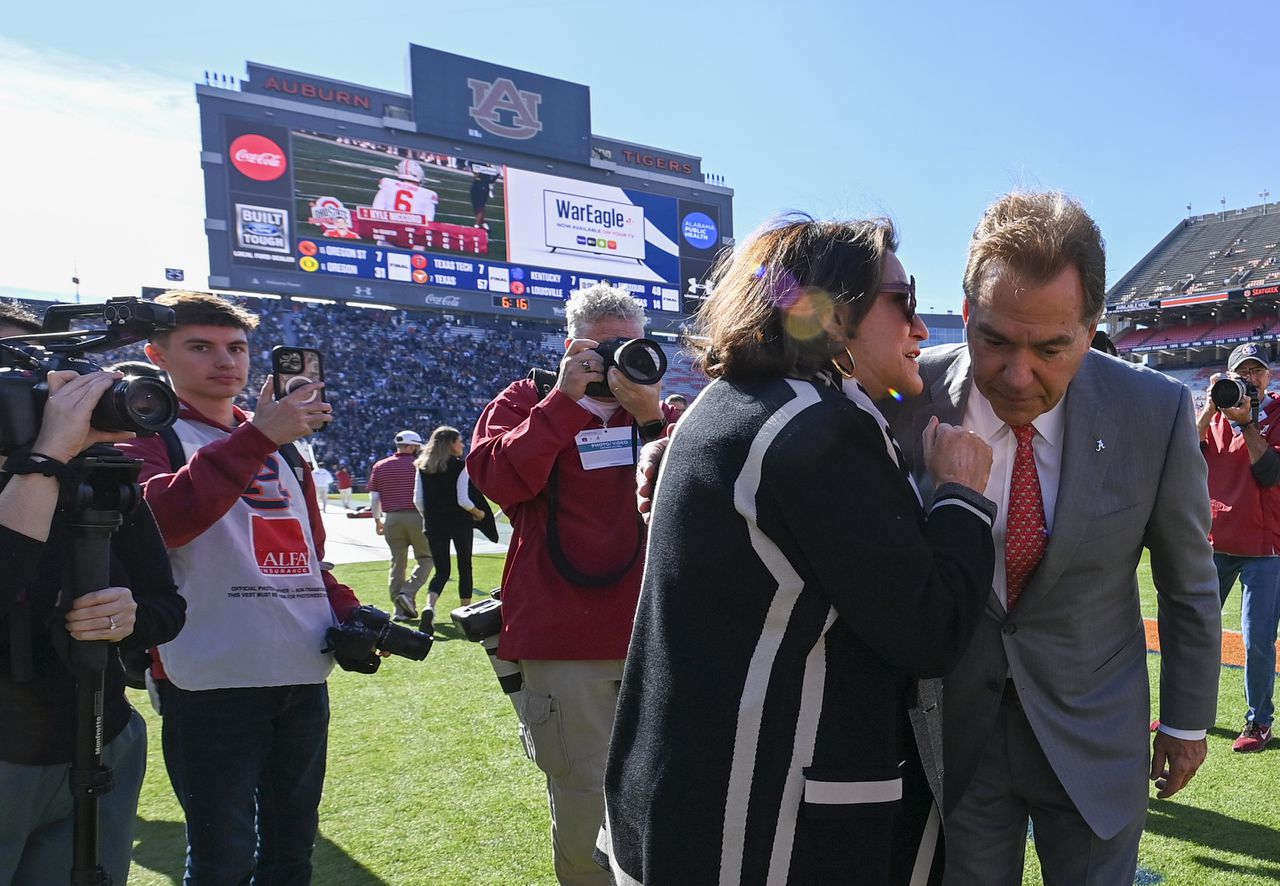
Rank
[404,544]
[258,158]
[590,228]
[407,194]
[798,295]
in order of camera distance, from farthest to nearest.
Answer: [590,228] → [407,194] → [258,158] → [404,544] → [798,295]

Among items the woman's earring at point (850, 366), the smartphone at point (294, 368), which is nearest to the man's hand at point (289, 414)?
the smartphone at point (294, 368)

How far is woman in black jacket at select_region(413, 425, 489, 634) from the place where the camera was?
8.17 m

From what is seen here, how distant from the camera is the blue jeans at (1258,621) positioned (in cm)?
438

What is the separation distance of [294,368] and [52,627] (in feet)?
Answer: 3.42

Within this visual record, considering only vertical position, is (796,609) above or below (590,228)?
below

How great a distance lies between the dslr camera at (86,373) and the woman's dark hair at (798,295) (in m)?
1.24

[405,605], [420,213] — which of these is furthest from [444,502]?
[420,213]

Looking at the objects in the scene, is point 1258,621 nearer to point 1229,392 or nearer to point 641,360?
point 1229,392

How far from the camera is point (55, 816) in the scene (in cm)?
202

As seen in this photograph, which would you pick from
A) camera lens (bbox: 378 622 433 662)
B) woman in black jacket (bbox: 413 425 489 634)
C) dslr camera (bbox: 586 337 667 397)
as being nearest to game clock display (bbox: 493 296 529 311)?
woman in black jacket (bbox: 413 425 489 634)

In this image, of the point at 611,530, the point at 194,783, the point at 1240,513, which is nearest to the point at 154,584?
the point at 194,783

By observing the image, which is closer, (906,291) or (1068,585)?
(906,291)

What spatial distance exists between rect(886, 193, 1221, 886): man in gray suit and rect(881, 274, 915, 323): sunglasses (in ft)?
1.05

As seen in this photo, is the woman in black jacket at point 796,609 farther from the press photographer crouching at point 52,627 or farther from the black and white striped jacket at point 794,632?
the press photographer crouching at point 52,627
